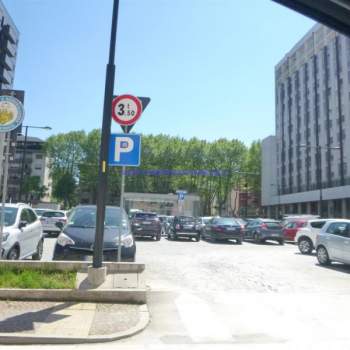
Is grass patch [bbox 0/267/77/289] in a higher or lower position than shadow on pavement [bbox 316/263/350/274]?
higher

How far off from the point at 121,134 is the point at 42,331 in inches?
165

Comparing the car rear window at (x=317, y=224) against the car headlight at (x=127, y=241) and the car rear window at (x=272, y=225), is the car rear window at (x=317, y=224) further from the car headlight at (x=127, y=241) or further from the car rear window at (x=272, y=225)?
the car headlight at (x=127, y=241)

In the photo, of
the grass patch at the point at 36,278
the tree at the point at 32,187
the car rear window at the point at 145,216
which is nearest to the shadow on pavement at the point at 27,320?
the grass patch at the point at 36,278

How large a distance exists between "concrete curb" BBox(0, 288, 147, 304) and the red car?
20.7 metres

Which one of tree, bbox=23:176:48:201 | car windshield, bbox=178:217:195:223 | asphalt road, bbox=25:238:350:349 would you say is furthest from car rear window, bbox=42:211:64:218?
tree, bbox=23:176:48:201

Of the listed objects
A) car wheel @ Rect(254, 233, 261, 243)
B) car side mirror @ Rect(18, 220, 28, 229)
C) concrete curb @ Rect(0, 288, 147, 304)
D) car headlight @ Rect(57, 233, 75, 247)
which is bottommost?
concrete curb @ Rect(0, 288, 147, 304)

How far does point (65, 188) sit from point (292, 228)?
6187cm

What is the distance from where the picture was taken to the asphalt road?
547cm

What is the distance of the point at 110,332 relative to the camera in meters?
5.49

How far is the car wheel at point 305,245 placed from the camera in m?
17.8

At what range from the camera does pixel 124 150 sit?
838cm

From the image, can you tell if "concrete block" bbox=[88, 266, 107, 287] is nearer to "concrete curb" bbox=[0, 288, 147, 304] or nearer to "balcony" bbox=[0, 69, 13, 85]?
"concrete curb" bbox=[0, 288, 147, 304]

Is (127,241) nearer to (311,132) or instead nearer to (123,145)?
(123,145)

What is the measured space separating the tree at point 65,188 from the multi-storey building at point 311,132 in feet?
123
